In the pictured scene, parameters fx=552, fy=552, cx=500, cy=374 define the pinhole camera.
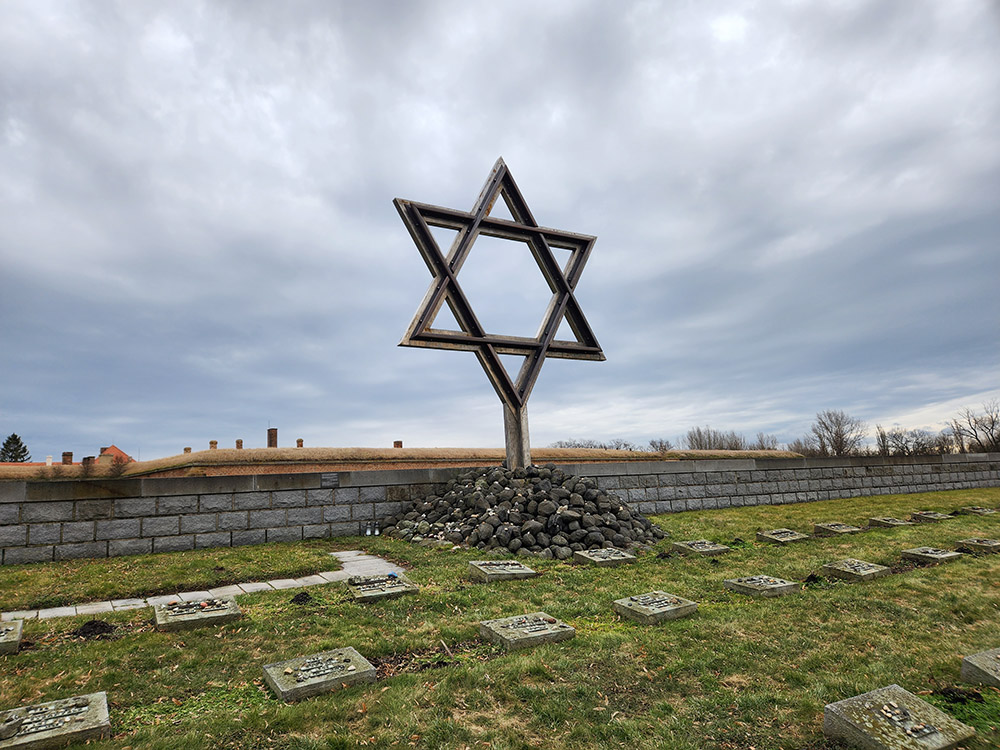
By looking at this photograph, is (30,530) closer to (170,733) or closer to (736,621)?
(170,733)

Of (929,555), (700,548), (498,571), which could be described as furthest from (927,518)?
(498,571)

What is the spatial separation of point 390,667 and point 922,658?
135 inches

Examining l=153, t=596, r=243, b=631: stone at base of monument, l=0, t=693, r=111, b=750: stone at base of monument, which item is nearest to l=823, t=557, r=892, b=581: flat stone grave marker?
l=153, t=596, r=243, b=631: stone at base of monument

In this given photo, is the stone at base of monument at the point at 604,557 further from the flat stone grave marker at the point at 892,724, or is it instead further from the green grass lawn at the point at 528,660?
the flat stone grave marker at the point at 892,724

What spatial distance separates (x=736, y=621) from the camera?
4367mm

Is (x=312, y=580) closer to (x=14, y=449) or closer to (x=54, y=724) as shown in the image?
(x=54, y=724)

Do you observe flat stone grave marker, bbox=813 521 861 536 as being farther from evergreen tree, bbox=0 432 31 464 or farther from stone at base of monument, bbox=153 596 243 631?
evergreen tree, bbox=0 432 31 464

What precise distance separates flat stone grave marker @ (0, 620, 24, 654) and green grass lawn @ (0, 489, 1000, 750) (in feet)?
0.30

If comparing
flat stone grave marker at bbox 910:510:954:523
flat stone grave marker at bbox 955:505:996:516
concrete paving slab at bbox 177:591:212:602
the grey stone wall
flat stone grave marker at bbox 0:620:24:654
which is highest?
the grey stone wall

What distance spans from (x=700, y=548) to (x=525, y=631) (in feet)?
14.7

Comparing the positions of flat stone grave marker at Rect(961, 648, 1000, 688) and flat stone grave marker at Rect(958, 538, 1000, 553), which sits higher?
flat stone grave marker at Rect(961, 648, 1000, 688)

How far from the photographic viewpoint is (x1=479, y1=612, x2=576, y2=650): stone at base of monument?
3.78m

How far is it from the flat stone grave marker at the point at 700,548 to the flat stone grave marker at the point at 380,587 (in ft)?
12.7

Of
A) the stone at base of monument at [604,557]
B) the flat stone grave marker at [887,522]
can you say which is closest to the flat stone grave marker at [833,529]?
the flat stone grave marker at [887,522]
